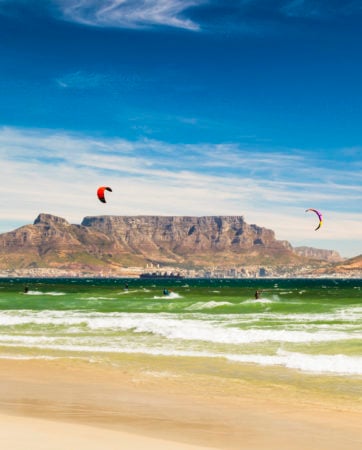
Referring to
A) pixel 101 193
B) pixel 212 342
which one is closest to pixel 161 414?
pixel 212 342

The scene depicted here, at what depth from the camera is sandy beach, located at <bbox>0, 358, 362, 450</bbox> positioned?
33.0 feet

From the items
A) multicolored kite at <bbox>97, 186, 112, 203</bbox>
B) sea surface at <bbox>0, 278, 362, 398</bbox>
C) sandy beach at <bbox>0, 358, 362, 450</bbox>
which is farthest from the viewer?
multicolored kite at <bbox>97, 186, 112, 203</bbox>

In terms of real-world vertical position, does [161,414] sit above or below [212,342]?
above

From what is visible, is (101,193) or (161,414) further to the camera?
(101,193)

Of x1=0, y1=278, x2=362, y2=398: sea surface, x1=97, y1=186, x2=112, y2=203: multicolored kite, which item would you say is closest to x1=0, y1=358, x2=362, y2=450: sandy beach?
x1=0, y1=278, x2=362, y2=398: sea surface

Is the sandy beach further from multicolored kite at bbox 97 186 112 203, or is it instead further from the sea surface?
multicolored kite at bbox 97 186 112 203

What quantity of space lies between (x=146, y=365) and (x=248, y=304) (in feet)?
131

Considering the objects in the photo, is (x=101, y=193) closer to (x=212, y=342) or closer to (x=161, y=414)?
(x=212, y=342)

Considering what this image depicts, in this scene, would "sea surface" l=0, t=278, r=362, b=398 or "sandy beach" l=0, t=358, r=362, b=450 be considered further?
"sea surface" l=0, t=278, r=362, b=398

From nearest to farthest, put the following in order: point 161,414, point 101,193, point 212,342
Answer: point 161,414 → point 212,342 → point 101,193

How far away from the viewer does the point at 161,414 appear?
12.6m

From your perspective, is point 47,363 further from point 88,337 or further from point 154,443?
point 154,443

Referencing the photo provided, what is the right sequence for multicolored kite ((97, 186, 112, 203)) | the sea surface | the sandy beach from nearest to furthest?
the sandy beach, the sea surface, multicolored kite ((97, 186, 112, 203))

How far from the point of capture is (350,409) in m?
13.2
